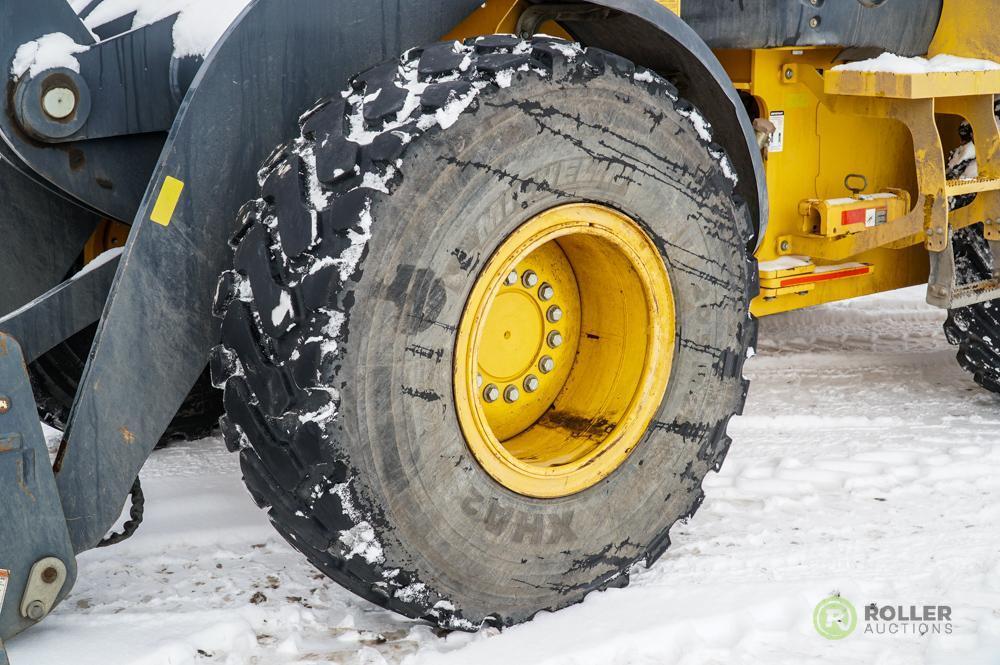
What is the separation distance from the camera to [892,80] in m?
3.33

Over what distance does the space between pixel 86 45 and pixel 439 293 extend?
1.10 m

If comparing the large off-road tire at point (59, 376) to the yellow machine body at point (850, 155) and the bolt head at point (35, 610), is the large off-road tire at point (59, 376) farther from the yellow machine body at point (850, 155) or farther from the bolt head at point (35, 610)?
the yellow machine body at point (850, 155)

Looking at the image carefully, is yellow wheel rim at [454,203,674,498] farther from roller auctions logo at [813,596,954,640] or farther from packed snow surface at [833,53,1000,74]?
packed snow surface at [833,53,1000,74]

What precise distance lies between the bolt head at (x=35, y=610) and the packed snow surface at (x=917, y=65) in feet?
8.73

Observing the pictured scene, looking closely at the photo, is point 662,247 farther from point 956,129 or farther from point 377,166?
point 956,129

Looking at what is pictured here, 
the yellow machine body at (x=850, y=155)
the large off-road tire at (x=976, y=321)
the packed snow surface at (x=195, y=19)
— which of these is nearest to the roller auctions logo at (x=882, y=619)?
the yellow machine body at (x=850, y=155)

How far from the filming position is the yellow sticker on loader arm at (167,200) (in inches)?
91.3

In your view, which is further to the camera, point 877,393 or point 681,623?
point 877,393

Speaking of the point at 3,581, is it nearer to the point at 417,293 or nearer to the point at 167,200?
the point at 167,200

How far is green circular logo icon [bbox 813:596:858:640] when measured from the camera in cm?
264

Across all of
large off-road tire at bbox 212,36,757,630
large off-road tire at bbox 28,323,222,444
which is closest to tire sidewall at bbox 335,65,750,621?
large off-road tire at bbox 212,36,757,630

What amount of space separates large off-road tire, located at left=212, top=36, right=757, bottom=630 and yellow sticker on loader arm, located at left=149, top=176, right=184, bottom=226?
0.52 ft

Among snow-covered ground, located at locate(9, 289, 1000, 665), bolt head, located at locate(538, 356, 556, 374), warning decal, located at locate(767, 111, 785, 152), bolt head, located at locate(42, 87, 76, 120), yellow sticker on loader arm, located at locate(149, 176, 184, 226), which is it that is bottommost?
snow-covered ground, located at locate(9, 289, 1000, 665)

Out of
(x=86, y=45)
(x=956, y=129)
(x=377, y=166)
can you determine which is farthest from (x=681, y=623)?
(x=956, y=129)
